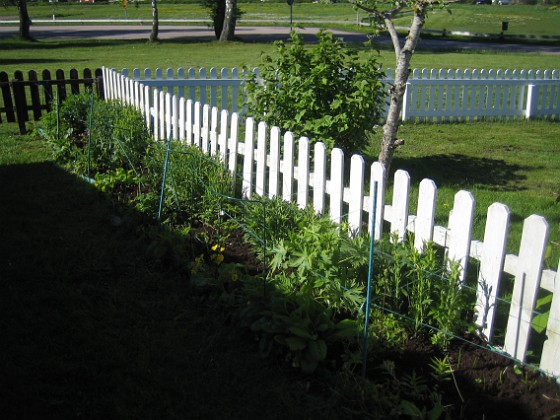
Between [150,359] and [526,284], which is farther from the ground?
[526,284]

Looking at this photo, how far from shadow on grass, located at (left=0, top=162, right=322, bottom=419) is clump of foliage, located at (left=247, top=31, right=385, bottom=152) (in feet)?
5.99

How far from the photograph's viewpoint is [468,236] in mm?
3598

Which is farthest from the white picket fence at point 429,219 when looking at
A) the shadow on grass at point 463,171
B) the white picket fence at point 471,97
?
the white picket fence at point 471,97

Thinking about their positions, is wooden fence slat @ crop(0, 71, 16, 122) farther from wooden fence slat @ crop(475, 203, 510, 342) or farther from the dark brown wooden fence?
wooden fence slat @ crop(475, 203, 510, 342)

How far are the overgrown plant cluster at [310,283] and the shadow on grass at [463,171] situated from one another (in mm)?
2916

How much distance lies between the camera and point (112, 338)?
12.5 ft

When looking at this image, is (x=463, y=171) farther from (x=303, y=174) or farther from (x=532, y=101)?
(x=532, y=101)

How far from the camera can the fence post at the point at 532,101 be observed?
12.4 metres

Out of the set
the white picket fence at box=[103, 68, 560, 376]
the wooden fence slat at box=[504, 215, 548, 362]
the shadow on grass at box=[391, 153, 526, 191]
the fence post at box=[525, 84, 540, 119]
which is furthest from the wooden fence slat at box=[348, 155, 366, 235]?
the fence post at box=[525, 84, 540, 119]

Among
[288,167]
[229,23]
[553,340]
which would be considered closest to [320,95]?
[288,167]

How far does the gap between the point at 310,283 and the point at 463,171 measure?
187 inches

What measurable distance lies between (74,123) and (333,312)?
19.1 ft

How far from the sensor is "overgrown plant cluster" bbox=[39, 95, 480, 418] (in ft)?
10.8

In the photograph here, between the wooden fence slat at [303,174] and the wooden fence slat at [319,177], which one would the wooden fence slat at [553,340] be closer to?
the wooden fence slat at [319,177]
